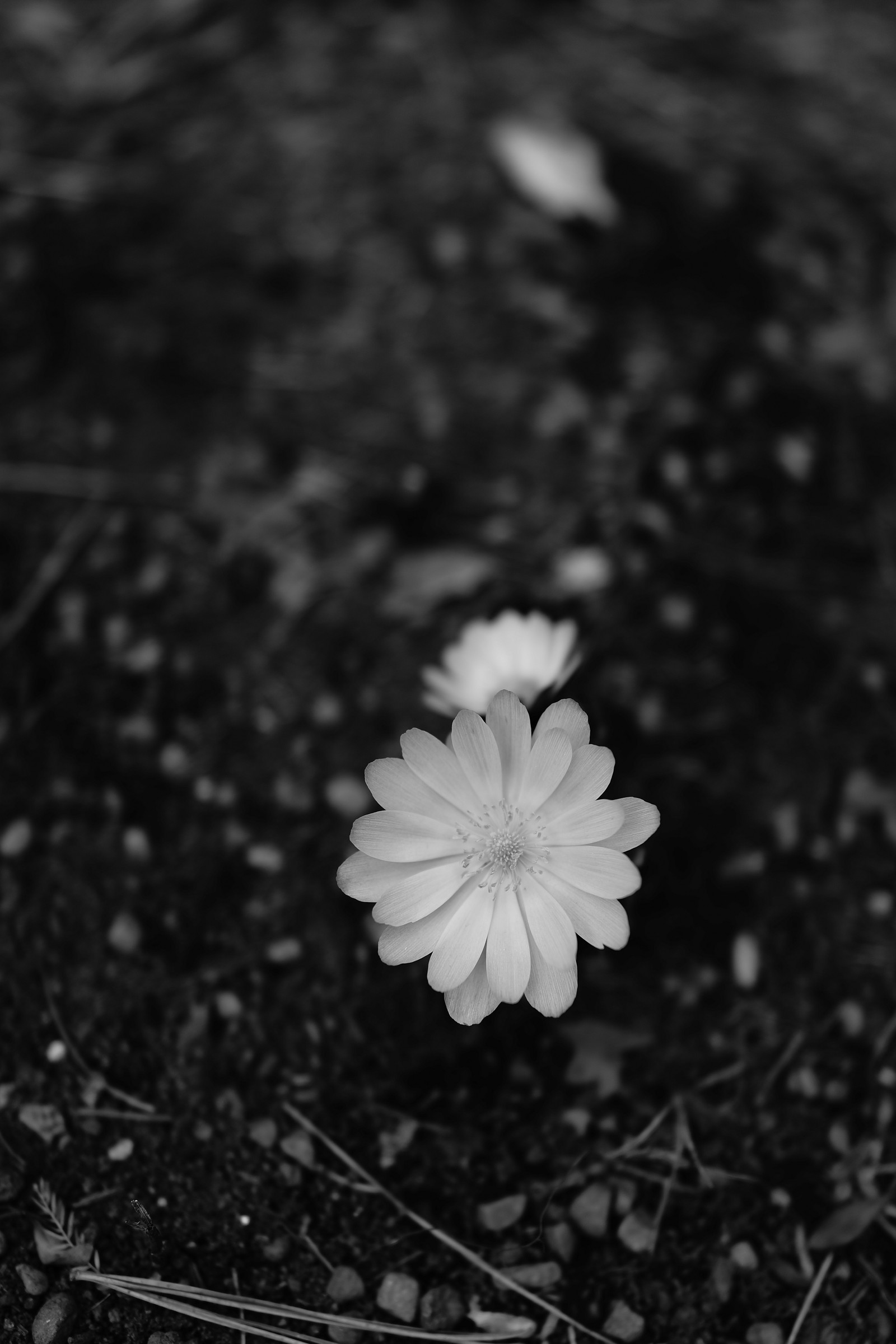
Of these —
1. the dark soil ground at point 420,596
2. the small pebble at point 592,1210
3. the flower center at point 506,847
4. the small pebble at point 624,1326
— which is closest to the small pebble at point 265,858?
the dark soil ground at point 420,596

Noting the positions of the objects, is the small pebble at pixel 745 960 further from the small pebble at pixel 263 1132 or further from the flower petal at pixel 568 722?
the small pebble at pixel 263 1132

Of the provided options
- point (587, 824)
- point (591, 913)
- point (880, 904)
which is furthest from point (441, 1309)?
point (880, 904)

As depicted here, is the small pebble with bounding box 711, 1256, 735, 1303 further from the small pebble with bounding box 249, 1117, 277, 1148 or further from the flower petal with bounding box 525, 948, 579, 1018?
the small pebble with bounding box 249, 1117, 277, 1148

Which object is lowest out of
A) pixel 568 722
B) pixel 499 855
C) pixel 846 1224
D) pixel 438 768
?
pixel 846 1224

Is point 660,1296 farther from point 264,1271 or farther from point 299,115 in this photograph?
point 299,115

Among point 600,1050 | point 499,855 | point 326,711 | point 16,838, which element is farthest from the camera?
point 326,711

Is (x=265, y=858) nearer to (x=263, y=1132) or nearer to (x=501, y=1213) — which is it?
(x=263, y=1132)

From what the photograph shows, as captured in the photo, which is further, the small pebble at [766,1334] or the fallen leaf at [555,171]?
the fallen leaf at [555,171]
